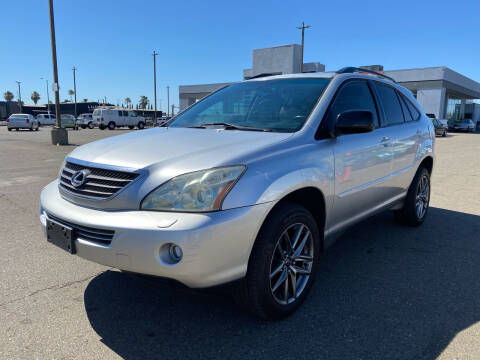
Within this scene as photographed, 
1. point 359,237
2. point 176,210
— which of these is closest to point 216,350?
point 176,210

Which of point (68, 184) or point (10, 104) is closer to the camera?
point (68, 184)

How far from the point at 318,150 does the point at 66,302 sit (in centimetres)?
222

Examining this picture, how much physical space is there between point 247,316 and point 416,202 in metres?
3.02

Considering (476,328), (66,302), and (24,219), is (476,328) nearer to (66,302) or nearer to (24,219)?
(66,302)

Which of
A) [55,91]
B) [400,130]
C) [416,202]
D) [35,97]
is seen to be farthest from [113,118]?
[35,97]

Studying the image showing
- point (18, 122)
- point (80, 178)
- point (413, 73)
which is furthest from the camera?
point (413, 73)

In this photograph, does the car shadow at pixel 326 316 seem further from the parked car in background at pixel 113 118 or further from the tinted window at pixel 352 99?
the parked car in background at pixel 113 118

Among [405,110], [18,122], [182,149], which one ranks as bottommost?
[18,122]

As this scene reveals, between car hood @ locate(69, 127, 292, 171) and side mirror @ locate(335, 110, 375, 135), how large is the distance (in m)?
0.49

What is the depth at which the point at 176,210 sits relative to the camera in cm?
221

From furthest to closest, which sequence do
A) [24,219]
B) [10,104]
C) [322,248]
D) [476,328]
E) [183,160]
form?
[10,104], [24,219], [322,248], [476,328], [183,160]

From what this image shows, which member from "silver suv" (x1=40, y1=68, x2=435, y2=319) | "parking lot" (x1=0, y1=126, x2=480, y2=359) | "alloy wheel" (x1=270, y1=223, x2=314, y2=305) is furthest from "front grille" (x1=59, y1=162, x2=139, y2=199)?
"alloy wheel" (x1=270, y1=223, x2=314, y2=305)

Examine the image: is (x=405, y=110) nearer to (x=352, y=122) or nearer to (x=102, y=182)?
(x=352, y=122)

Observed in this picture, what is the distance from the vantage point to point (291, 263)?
2.73 metres
